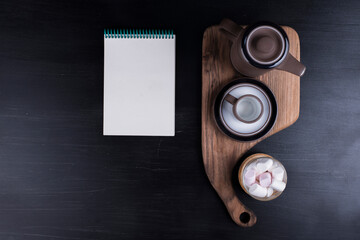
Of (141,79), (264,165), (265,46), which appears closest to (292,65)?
(265,46)

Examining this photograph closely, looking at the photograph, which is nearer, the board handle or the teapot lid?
the teapot lid

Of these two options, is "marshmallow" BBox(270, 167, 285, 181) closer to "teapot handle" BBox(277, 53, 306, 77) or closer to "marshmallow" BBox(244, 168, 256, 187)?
"marshmallow" BBox(244, 168, 256, 187)

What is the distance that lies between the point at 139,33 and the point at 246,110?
12.4 inches

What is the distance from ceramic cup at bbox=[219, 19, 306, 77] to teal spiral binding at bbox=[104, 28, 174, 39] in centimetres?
17

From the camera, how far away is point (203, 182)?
2.00 ft

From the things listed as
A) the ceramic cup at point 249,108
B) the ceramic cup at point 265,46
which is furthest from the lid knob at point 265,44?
the ceramic cup at point 249,108

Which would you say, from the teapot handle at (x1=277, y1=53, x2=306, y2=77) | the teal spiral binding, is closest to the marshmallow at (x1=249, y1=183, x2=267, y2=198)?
the teapot handle at (x1=277, y1=53, x2=306, y2=77)

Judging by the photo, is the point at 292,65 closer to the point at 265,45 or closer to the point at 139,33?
the point at 265,45

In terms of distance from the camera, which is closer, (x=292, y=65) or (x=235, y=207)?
(x=292, y=65)

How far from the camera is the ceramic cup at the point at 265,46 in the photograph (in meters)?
0.47

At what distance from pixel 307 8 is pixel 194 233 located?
61 cm

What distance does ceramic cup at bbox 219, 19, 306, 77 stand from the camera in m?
0.47

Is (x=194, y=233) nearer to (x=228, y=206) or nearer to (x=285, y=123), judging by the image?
(x=228, y=206)

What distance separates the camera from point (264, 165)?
539mm
